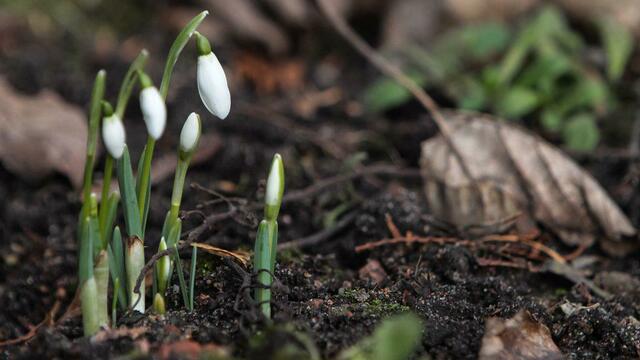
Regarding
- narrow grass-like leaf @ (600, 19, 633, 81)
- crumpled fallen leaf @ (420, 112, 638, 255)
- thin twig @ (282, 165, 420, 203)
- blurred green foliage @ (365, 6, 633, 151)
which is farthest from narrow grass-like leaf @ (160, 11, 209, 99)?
narrow grass-like leaf @ (600, 19, 633, 81)

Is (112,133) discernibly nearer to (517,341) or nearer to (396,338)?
(396,338)

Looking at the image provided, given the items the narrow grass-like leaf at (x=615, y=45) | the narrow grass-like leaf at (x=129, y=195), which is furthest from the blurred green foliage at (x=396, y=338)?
the narrow grass-like leaf at (x=615, y=45)

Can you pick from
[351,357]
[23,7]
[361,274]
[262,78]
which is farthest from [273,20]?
[351,357]

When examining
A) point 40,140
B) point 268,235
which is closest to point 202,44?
point 268,235

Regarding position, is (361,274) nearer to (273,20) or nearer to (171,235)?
(171,235)

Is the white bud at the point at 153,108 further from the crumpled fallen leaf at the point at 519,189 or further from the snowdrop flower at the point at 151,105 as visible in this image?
the crumpled fallen leaf at the point at 519,189
